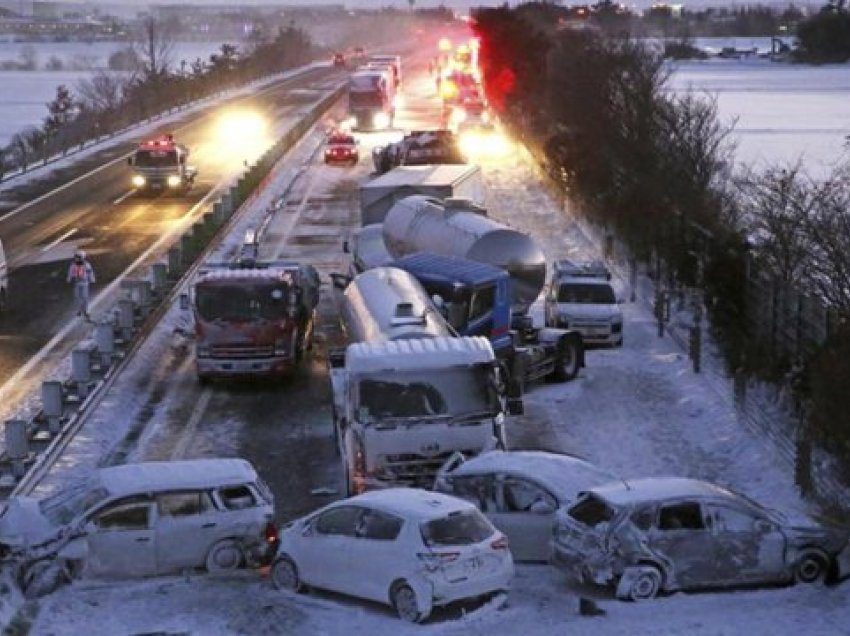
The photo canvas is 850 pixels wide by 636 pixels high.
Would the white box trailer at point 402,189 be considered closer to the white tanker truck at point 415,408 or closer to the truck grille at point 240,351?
the truck grille at point 240,351

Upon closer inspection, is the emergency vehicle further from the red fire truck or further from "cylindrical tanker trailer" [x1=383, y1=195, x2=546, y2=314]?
the red fire truck

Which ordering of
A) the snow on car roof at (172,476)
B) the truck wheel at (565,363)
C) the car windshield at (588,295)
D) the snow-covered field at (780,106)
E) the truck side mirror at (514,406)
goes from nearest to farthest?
the snow on car roof at (172,476) → the truck side mirror at (514,406) → the truck wheel at (565,363) → the car windshield at (588,295) → the snow-covered field at (780,106)

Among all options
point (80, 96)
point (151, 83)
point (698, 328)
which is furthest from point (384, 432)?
point (80, 96)

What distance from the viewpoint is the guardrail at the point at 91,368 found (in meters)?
22.4

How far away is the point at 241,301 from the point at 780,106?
76332 mm

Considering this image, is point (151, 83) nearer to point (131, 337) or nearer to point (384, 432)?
point (131, 337)

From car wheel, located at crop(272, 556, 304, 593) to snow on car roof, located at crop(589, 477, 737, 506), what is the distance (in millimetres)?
3275

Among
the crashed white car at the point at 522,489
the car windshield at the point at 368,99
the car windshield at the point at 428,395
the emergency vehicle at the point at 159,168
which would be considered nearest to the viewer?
the crashed white car at the point at 522,489

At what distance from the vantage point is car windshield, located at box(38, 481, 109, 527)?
17.9 m

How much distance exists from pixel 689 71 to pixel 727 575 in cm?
13456

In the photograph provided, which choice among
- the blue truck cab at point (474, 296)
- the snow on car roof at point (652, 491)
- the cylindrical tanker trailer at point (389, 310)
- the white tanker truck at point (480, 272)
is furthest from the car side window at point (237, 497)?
the blue truck cab at point (474, 296)

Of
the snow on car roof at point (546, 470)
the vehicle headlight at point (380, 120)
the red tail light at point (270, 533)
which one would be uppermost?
the snow on car roof at point (546, 470)

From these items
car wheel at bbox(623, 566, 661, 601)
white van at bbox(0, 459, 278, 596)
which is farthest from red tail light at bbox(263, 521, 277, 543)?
car wheel at bbox(623, 566, 661, 601)

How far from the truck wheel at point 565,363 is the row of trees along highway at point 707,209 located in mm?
2847
